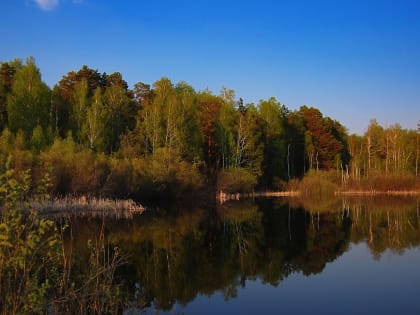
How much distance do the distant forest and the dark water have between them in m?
7.66

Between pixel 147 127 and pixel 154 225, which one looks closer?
pixel 154 225

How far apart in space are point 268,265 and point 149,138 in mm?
29715

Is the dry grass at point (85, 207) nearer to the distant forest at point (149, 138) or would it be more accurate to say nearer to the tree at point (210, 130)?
the distant forest at point (149, 138)

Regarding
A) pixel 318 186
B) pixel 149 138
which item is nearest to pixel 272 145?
pixel 318 186

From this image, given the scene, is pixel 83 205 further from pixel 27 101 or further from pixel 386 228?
pixel 386 228

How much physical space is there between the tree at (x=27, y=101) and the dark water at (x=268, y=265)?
56.9 feet

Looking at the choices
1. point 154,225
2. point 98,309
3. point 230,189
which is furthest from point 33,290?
point 230,189

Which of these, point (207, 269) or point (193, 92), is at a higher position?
point (193, 92)

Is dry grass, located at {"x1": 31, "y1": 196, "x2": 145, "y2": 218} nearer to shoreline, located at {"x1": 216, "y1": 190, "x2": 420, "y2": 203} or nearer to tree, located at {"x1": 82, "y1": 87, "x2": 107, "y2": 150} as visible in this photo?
tree, located at {"x1": 82, "y1": 87, "x2": 107, "y2": 150}

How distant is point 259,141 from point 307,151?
10.7 metres

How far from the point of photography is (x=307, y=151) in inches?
2402

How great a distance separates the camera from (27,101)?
3625 centimetres

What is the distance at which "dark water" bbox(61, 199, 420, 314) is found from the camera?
9.55 metres

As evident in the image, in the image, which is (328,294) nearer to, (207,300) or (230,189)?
(207,300)
